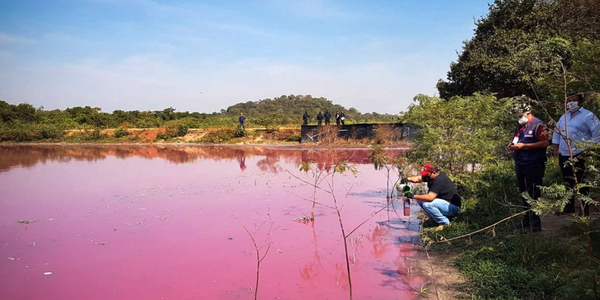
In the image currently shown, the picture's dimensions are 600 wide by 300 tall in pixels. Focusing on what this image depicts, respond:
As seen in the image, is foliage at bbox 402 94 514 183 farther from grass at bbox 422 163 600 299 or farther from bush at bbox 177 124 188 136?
bush at bbox 177 124 188 136

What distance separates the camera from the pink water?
5.73 meters

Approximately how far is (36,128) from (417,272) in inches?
1754

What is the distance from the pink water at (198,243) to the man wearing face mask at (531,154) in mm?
1722

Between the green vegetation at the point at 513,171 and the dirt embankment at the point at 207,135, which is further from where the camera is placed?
the dirt embankment at the point at 207,135

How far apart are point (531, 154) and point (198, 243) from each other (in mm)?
5091

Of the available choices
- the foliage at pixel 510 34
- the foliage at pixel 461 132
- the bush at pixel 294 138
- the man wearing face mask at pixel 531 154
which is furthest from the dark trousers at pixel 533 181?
the bush at pixel 294 138

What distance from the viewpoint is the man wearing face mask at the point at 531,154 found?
6.25m

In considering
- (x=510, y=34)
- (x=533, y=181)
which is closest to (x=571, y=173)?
(x=533, y=181)

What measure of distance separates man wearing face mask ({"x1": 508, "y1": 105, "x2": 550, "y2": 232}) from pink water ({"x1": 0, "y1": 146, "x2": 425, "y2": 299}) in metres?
1.72

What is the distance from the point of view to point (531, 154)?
639 cm

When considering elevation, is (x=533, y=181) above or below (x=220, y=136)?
below

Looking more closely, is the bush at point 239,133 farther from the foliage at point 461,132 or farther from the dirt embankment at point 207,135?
the foliage at point 461,132

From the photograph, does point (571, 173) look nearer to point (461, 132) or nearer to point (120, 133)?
point (461, 132)

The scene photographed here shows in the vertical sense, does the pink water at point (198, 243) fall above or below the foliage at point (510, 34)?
below
